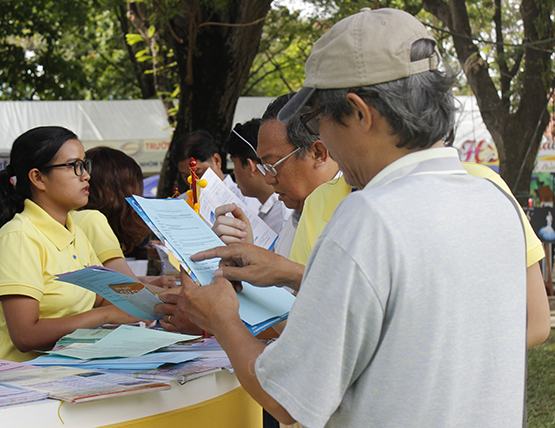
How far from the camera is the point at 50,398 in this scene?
2.29 m

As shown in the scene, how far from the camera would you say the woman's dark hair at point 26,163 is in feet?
12.5

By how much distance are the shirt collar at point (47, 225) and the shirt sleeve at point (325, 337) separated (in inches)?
81.7

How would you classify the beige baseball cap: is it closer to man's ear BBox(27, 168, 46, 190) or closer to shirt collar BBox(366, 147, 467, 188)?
shirt collar BBox(366, 147, 467, 188)

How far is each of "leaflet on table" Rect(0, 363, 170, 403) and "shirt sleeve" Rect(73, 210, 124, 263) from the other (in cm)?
171

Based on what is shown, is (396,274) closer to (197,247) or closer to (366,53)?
(366,53)

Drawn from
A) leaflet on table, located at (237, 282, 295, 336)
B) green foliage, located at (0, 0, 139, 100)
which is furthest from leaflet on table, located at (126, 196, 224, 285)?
green foliage, located at (0, 0, 139, 100)

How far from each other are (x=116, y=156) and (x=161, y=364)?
10.0 feet

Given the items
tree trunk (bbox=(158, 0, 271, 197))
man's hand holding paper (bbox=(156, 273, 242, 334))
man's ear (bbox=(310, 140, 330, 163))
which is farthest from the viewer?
tree trunk (bbox=(158, 0, 271, 197))

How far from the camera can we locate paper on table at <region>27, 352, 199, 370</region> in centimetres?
262

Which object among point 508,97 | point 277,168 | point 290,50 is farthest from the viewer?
point 290,50

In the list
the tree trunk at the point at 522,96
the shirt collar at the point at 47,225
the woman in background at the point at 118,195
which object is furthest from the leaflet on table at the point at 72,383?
the tree trunk at the point at 522,96

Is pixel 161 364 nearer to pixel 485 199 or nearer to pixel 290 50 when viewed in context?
pixel 485 199

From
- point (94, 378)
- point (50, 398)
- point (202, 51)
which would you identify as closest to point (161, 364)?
point (94, 378)

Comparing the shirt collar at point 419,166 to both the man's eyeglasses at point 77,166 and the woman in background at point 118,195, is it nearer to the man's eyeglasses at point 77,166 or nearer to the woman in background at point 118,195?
the man's eyeglasses at point 77,166
